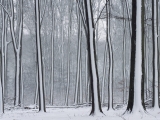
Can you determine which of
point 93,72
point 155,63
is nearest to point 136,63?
point 93,72

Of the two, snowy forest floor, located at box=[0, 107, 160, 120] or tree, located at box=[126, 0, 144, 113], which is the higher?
tree, located at box=[126, 0, 144, 113]

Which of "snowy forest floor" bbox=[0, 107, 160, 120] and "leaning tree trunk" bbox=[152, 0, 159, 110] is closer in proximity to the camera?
"snowy forest floor" bbox=[0, 107, 160, 120]

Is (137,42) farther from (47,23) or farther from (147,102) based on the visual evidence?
(47,23)

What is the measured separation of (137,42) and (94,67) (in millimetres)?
2161

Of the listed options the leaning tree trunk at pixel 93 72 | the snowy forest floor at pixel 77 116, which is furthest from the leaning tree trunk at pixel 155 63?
the leaning tree trunk at pixel 93 72

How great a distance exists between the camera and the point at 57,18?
30.4 metres

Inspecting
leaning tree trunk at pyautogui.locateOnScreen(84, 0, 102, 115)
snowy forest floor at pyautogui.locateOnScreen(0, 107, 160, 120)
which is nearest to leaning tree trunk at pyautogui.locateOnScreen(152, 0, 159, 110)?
snowy forest floor at pyautogui.locateOnScreen(0, 107, 160, 120)

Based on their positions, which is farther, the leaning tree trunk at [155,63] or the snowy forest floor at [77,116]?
the leaning tree trunk at [155,63]

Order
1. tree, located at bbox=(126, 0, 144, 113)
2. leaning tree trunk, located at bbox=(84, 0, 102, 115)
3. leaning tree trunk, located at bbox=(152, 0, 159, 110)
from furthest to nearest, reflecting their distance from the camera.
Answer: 1. leaning tree trunk, located at bbox=(152, 0, 159, 110)
2. leaning tree trunk, located at bbox=(84, 0, 102, 115)
3. tree, located at bbox=(126, 0, 144, 113)

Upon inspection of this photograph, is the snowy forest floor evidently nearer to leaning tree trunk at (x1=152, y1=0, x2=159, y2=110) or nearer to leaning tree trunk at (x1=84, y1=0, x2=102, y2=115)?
leaning tree trunk at (x1=84, y1=0, x2=102, y2=115)

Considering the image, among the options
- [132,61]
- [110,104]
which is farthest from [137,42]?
[110,104]

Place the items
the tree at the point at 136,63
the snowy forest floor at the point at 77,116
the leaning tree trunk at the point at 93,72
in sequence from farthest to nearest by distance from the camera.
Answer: the leaning tree trunk at the point at 93,72
the tree at the point at 136,63
the snowy forest floor at the point at 77,116

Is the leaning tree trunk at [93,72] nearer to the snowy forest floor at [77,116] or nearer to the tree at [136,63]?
the snowy forest floor at [77,116]

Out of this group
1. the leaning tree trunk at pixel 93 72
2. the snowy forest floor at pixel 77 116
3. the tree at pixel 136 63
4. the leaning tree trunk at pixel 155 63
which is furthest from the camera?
the leaning tree trunk at pixel 155 63
